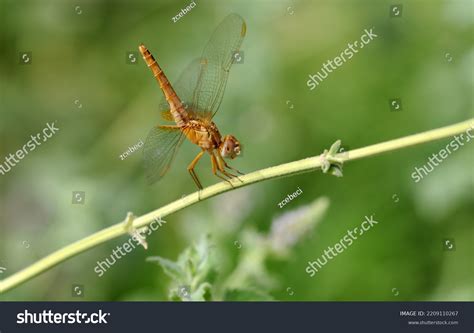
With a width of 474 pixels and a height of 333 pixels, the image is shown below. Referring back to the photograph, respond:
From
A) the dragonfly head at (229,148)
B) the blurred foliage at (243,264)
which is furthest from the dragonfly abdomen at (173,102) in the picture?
the blurred foliage at (243,264)

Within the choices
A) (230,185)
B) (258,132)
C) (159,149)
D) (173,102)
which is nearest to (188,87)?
(173,102)

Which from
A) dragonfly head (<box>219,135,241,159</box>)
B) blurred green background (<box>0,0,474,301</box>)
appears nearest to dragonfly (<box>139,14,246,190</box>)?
dragonfly head (<box>219,135,241,159</box>)

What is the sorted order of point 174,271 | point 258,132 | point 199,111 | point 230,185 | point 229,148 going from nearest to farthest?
point 230,185 → point 174,271 → point 229,148 → point 199,111 → point 258,132

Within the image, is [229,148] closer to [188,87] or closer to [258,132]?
[188,87]

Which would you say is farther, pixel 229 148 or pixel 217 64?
pixel 217 64

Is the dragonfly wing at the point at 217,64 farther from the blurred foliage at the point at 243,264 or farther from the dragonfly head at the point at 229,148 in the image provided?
the blurred foliage at the point at 243,264

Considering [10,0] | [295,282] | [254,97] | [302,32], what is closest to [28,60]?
[10,0]
